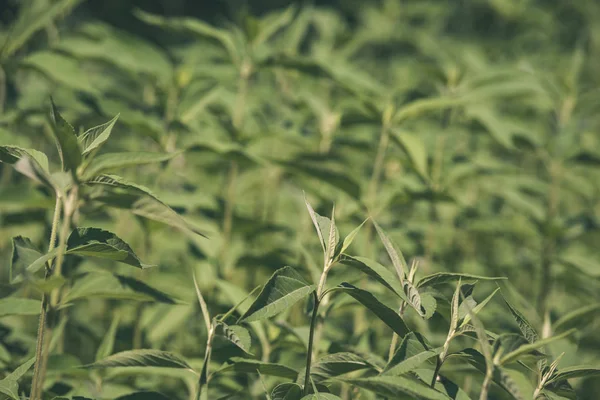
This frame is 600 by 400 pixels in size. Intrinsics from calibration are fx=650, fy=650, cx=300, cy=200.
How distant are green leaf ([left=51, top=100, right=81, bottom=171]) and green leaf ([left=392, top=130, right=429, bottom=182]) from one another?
0.92m

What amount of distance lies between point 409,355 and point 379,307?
9cm

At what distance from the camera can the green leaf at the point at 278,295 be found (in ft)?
3.28

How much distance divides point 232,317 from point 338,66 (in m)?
1.37

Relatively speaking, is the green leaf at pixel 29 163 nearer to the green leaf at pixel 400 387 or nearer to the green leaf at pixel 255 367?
the green leaf at pixel 255 367

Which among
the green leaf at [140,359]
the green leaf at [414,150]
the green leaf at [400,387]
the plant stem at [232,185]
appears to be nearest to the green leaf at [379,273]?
the green leaf at [400,387]

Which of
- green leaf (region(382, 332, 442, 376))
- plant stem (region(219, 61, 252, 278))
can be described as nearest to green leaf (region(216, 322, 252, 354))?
green leaf (region(382, 332, 442, 376))

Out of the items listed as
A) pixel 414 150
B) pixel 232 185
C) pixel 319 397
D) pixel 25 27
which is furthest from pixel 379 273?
pixel 25 27

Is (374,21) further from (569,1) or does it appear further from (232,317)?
(232,317)

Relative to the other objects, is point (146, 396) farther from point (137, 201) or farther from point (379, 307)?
point (379, 307)

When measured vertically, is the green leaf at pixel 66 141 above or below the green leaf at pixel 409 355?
above

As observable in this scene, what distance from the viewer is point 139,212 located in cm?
117

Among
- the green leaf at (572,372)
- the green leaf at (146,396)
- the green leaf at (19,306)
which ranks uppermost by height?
the green leaf at (572,372)

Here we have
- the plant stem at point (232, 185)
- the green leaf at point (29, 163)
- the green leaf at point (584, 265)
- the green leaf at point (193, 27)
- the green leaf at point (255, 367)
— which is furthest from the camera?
the plant stem at point (232, 185)

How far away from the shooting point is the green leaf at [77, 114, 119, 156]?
107 centimetres
